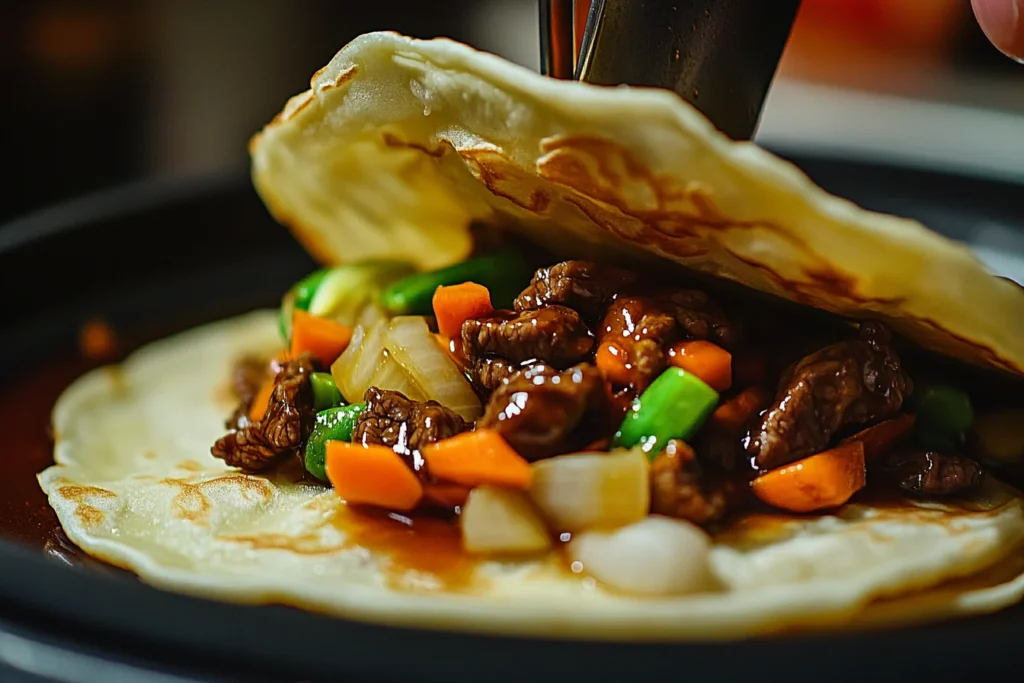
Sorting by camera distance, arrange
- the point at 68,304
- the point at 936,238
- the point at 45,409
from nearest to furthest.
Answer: the point at 936,238 → the point at 45,409 → the point at 68,304

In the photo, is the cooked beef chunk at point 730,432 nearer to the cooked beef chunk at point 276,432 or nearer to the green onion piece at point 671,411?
the green onion piece at point 671,411

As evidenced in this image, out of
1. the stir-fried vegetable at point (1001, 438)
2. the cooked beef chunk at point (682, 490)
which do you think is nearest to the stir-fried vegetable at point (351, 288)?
the cooked beef chunk at point (682, 490)

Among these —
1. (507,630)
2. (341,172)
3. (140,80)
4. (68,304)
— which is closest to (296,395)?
(341,172)

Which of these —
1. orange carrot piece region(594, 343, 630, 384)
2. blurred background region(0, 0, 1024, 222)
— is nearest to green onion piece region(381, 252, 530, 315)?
orange carrot piece region(594, 343, 630, 384)

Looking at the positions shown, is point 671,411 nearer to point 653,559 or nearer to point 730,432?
point 730,432

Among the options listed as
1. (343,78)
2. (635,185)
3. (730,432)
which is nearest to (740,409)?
(730,432)

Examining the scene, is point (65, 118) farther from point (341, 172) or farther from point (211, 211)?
point (341, 172)
